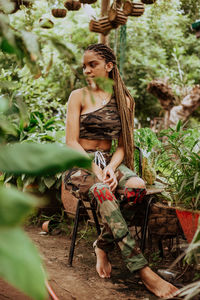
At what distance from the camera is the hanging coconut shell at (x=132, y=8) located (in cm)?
375

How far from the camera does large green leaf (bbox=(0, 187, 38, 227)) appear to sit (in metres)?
0.38

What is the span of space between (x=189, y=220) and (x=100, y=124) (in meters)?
0.93

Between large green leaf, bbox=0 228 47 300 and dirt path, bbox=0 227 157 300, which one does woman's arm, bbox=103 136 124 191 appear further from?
large green leaf, bbox=0 228 47 300

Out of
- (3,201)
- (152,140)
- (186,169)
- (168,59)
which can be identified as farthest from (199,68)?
(3,201)

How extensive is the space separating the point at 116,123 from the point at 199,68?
41.8 feet

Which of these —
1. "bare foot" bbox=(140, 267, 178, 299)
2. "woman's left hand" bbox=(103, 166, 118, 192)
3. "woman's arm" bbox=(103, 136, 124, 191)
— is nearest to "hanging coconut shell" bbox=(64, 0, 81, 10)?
"woman's arm" bbox=(103, 136, 124, 191)

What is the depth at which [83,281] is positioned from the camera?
2205 millimetres

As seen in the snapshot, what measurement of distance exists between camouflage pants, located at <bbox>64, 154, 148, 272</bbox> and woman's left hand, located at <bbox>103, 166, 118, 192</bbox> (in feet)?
0.23

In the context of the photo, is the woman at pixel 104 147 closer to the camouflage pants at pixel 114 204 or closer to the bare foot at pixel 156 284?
the camouflage pants at pixel 114 204

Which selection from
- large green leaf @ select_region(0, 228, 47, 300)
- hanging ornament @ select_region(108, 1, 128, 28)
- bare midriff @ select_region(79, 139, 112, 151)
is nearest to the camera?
large green leaf @ select_region(0, 228, 47, 300)

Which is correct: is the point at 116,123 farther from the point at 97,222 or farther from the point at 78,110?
the point at 97,222

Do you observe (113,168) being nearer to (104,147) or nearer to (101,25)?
(104,147)

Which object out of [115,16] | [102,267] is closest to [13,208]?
[102,267]

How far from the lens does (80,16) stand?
39.9 feet
